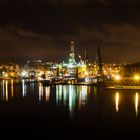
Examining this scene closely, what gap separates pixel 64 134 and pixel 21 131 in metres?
1.59

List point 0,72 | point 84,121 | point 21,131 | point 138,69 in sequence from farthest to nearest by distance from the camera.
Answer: point 0,72 < point 138,69 < point 84,121 < point 21,131

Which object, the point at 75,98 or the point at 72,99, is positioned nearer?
the point at 72,99

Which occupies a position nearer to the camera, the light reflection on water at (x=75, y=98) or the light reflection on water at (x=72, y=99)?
the light reflection on water at (x=75, y=98)

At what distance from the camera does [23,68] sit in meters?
96.9

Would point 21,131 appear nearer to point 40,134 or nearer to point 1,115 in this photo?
point 40,134

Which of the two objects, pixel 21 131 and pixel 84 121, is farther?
pixel 84 121

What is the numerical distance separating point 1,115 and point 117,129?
603 centimetres

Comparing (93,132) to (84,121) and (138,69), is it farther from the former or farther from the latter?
(138,69)

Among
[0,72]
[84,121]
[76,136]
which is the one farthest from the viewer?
[0,72]

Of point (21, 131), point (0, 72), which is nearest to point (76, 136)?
point (21, 131)

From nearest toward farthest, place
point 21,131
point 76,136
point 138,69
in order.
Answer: point 76,136, point 21,131, point 138,69

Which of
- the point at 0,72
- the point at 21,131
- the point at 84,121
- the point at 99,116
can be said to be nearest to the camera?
the point at 21,131

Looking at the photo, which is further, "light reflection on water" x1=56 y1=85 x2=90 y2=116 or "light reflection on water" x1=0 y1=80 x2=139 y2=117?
"light reflection on water" x1=56 y1=85 x2=90 y2=116

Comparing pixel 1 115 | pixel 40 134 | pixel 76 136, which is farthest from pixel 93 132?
pixel 1 115
